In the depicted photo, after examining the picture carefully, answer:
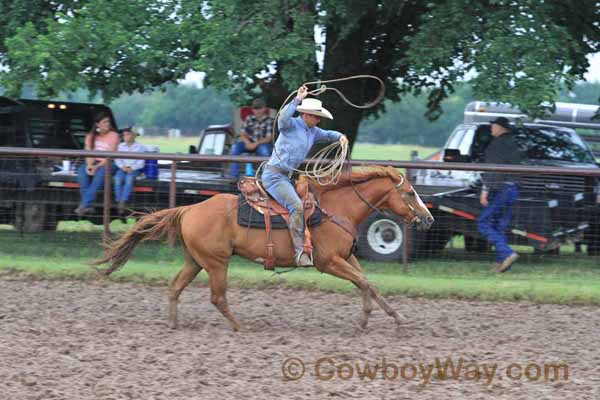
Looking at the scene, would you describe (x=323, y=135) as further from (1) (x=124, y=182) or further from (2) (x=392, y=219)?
(1) (x=124, y=182)

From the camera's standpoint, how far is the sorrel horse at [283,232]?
361 inches

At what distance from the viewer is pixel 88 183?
12.8 metres

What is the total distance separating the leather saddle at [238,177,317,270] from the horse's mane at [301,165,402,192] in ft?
0.45

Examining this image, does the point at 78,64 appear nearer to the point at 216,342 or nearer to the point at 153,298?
the point at 153,298

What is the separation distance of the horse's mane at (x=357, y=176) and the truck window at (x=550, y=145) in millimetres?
5605

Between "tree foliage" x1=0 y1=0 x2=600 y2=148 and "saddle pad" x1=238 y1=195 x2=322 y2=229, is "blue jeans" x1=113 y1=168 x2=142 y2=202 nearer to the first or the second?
"tree foliage" x1=0 y1=0 x2=600 y2=148

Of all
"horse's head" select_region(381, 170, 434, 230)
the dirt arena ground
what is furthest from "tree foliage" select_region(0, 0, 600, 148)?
"horse's head" select_region(381, 170, 434, 230)

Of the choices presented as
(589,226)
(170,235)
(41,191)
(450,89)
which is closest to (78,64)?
(41,191)

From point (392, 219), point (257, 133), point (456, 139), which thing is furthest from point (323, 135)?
point (456, 139)

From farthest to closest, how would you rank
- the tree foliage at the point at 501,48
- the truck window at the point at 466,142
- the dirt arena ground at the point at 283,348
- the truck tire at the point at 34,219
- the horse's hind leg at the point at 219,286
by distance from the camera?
the truck window at the point at 466,142 < the truck tire at the point at 34,219 < the tree foliage at the point at 501,48 < the horse's hind leg at the point at 219,286 < the dirt arena ground at the point at 283,348

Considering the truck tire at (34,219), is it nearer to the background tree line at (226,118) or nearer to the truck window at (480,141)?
the truck window at (480,141)

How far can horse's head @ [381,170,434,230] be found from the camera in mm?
9531

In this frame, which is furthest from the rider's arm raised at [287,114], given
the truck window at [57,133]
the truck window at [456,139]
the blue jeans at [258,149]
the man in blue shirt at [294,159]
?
the truck window at [57,133]

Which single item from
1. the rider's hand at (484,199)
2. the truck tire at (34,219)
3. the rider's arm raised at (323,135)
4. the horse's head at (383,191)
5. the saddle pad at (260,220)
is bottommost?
the truck tire at (34,219)
